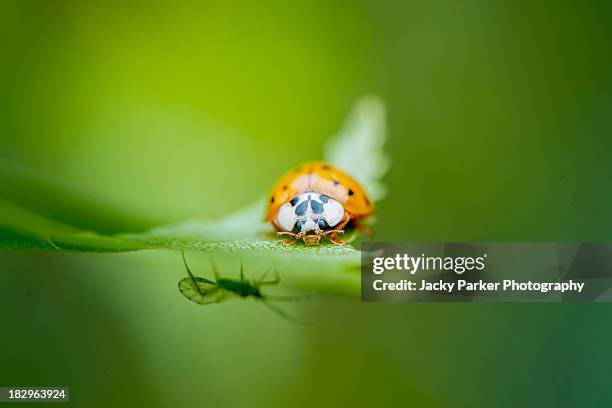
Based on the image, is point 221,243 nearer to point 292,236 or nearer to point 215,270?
point 215,270

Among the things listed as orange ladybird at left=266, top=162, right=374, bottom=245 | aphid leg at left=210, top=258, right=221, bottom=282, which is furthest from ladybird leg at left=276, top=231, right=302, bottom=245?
aphid leg at left=210, top=258, right=221, bottom=282

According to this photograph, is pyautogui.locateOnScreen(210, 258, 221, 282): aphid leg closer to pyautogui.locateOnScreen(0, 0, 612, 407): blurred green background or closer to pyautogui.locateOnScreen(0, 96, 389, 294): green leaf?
pyautogui.locateOnScreen(0, 96, 389, 294): green leaf

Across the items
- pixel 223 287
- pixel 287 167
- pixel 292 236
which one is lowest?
pixel 223 287

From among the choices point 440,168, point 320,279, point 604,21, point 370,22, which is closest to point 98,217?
point 320,279

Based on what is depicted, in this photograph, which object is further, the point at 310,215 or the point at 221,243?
the point at 310,215

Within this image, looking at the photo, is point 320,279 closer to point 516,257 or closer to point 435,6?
point 516,257

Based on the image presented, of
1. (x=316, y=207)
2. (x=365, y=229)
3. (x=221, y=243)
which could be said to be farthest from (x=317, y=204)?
(x=221, y=243)
